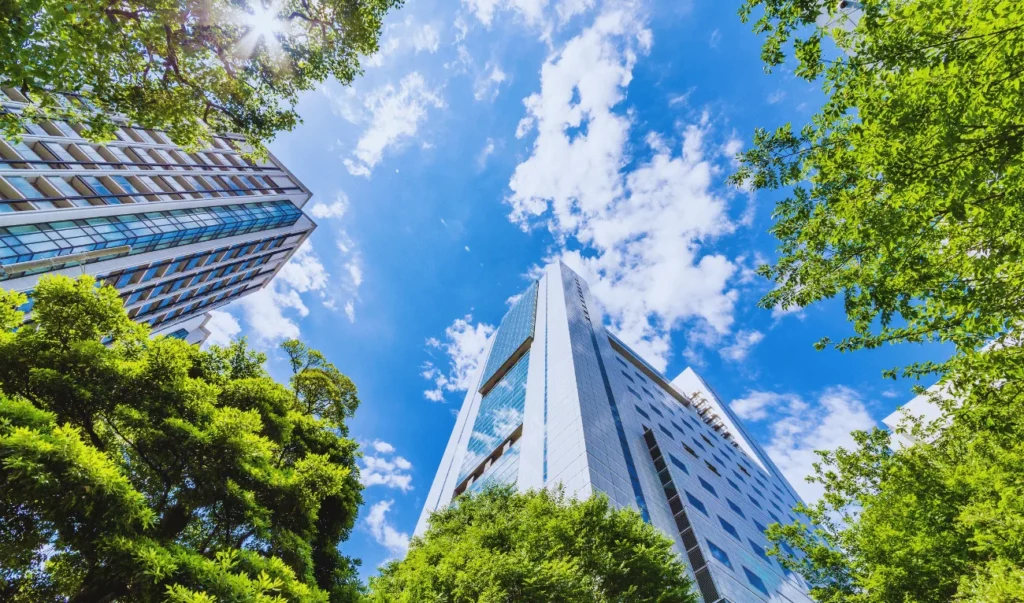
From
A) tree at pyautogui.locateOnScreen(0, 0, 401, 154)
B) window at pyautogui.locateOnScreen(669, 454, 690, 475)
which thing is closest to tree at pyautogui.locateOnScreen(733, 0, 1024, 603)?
tree at pyautogui.locateOnScreen(0, 0, 401, 154)

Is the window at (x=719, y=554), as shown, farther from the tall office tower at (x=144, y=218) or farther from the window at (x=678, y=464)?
the tall office tower at (x=144, y=218)

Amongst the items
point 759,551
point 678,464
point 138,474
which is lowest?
point 138,474

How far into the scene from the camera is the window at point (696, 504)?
2644cm

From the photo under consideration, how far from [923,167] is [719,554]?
81.2 ft

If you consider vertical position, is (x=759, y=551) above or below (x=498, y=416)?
below

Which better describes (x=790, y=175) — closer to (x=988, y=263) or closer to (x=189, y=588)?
(x=988, y=263)

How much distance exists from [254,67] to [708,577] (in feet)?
92.5

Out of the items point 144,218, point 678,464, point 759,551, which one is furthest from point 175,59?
point 759,551

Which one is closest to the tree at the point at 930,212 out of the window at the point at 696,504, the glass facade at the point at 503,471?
the window at the point at 696,504

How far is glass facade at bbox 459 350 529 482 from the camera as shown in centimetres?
3859

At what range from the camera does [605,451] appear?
82.5ft

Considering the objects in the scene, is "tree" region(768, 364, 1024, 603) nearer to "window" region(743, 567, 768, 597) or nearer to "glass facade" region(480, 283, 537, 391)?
"window" region(743, 567, 768, 597)

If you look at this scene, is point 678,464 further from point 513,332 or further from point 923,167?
point 513,332

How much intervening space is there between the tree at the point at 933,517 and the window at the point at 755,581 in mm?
11573
